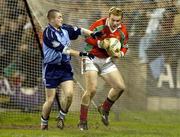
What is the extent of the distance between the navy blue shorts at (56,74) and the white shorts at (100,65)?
30 centimetres

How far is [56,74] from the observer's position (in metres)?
9.20

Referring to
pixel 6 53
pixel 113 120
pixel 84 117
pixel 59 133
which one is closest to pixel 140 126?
pixel 113 120

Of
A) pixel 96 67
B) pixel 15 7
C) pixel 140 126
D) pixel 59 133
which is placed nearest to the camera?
pixel 59 133

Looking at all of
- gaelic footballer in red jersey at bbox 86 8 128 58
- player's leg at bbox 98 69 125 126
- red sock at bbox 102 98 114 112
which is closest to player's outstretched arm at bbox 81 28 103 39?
gaelic footballer in red jersey at bbox 86 8 128 58

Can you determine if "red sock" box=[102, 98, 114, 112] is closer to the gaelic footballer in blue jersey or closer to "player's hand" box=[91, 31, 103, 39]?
the gaelic footballer in blue jersey

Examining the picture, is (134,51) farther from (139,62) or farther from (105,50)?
(105,50)

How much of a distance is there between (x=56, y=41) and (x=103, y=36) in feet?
2.40

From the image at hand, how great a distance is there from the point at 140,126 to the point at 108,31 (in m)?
2.13

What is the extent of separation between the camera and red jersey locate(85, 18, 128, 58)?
9.16 m

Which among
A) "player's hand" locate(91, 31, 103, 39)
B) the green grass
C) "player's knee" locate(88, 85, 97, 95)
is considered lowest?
the green grass

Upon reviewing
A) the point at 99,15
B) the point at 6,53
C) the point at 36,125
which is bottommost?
the point at 36,125

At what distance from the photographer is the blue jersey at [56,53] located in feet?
29.3

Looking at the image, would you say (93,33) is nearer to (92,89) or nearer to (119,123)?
(92,89)

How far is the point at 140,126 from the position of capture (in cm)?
1054
